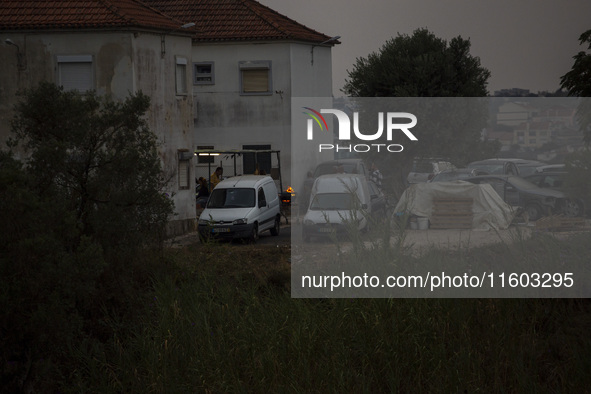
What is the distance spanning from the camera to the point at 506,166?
2714cm

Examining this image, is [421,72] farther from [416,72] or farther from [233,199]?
[233,199]

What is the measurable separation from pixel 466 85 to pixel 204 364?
42850 millimetres

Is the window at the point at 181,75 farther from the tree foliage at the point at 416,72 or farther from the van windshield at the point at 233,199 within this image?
the tree foliage at the point at 416,72

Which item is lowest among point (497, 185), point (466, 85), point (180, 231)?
point (180, 231)

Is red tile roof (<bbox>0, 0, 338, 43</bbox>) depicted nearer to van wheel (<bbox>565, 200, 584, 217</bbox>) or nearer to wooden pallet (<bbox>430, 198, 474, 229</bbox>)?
van wheel (<bbox>565, 200, 584, 217</bbox>)

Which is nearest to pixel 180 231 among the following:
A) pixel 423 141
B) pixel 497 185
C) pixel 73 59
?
pixel 73 59

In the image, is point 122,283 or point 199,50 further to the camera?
point 199,50

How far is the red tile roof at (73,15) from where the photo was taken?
96.0ft

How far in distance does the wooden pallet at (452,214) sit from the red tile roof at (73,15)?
54.7 feet

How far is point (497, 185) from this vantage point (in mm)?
20672

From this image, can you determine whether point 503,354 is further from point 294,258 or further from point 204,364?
point 294,258

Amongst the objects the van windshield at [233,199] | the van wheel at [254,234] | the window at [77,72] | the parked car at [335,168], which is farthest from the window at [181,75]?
the van wheel at [254,234]

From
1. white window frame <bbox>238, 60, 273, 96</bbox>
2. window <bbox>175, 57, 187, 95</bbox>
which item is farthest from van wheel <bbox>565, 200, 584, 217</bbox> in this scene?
white window frame <bbox>238, 60, 273, 96</bbox>

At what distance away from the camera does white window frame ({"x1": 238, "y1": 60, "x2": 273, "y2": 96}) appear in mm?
40594
